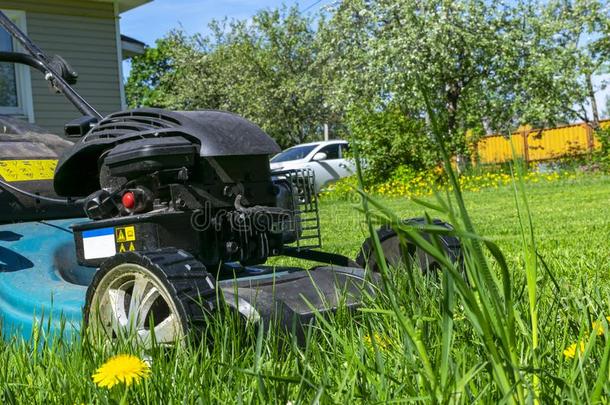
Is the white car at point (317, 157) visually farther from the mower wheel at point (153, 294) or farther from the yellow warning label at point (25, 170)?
the mower wheel at point (153, 294)

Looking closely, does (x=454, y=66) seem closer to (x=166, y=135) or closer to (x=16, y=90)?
(x=16, y=90)

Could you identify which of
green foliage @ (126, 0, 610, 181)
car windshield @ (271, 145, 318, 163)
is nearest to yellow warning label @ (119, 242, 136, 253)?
green foliage @ (126, 0, 610, 181)

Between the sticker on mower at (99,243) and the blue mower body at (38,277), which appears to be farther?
A: the blue mower body at (38,277)

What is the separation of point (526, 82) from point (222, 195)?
17.3 m

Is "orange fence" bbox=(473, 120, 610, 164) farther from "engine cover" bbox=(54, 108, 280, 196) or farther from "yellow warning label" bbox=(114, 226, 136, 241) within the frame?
"yellow warning label" bbox=(114, 226, 136, 241)

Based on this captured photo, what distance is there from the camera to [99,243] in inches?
107

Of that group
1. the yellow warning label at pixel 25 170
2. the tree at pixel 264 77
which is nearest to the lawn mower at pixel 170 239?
the yellow warning label at pixel 25 170

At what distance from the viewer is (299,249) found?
126 inches

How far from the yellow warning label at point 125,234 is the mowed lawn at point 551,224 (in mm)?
698

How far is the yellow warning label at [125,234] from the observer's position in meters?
2.59

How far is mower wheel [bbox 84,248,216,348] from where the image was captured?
2141mm

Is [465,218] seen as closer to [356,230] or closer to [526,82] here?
[356,230]

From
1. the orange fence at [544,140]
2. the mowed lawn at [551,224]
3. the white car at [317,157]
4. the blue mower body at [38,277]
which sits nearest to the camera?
the blue mower body at [38,277]

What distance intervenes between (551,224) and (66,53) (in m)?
7.94
